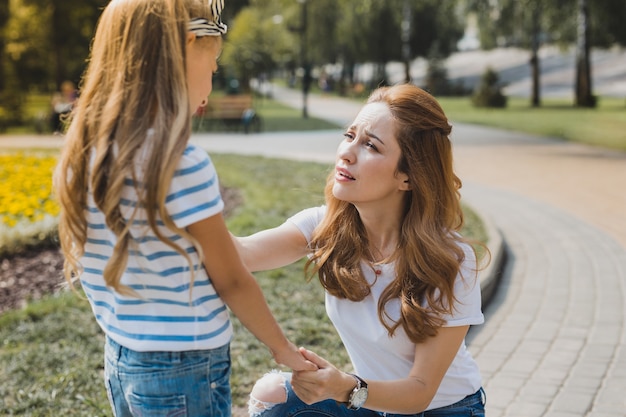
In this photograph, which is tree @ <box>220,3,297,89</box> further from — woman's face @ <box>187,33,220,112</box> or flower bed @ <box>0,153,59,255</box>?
woman's face @ <box>187,33,220,112</box>

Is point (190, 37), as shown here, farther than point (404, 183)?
No

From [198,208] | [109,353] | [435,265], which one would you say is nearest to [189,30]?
[198,208]

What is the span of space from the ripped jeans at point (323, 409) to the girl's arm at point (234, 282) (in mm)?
541

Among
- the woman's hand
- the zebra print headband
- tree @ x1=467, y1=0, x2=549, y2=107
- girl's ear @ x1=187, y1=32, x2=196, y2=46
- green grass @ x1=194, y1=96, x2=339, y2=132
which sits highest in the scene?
tree @ x1=467, y1=0, x2=549, y2=107

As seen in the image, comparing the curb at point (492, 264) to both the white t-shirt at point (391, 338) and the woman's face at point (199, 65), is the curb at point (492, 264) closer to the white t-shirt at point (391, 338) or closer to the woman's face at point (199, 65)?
the white t-shirt at point (391, 338)

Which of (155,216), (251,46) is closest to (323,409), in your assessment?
(155,216)

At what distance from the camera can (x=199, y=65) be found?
6.06ft

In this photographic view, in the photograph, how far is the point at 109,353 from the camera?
1928mm

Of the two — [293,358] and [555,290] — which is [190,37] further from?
[555,290]

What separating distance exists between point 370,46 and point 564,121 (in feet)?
95.9

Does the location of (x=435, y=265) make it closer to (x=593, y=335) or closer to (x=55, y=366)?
(x=55, y=366)

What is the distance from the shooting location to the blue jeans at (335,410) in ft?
8.09

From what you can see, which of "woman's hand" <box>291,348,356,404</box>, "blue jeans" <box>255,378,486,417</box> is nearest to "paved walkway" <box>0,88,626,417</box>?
"blue jeans" <box>255,378,486,417</box>

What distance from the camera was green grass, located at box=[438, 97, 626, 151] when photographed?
62.8 ft
